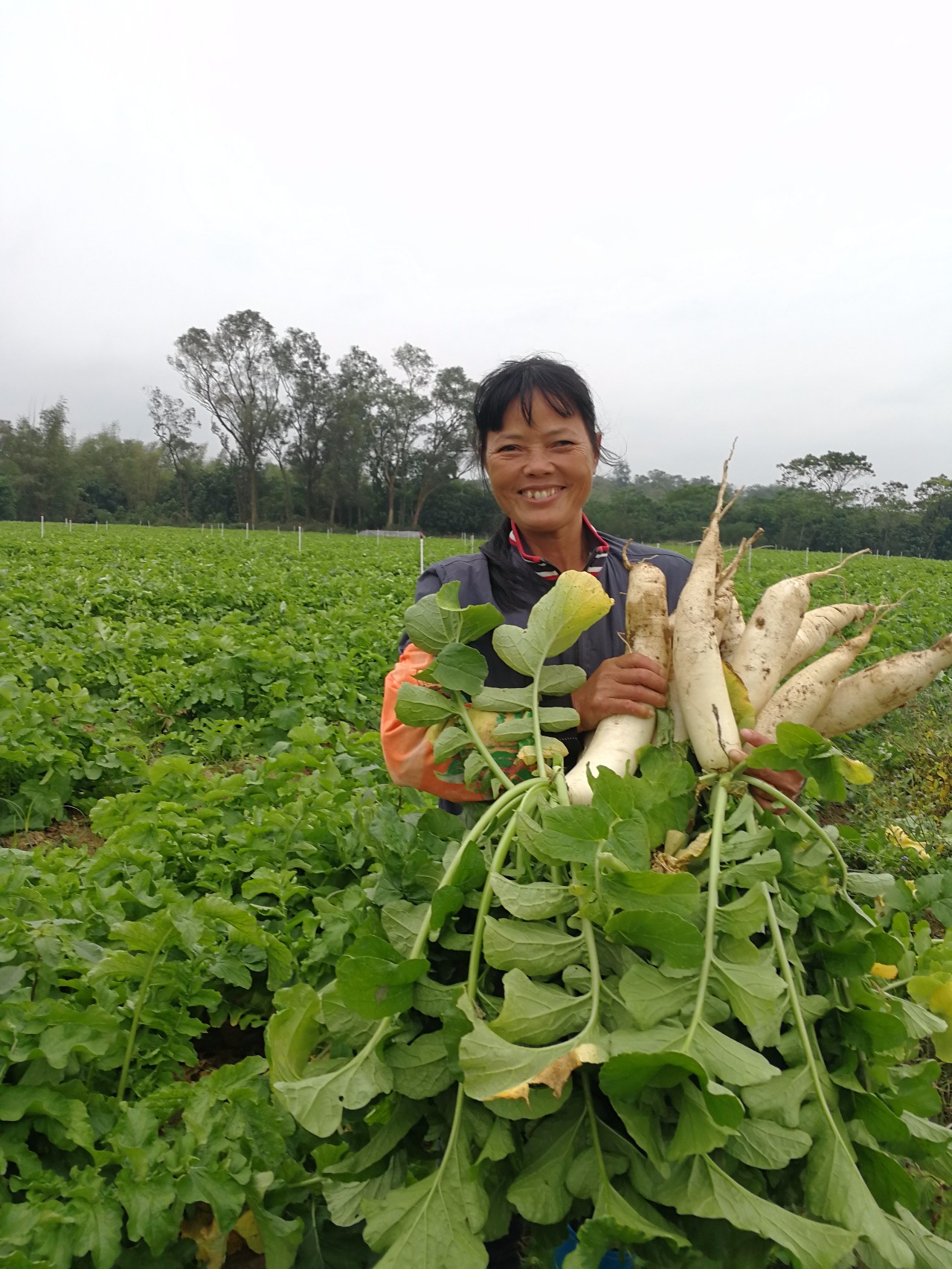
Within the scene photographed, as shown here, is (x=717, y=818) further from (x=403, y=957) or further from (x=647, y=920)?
(x=403, y=957)

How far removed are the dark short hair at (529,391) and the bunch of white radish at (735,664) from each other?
1.67 feet

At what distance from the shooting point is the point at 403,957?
3.43ft

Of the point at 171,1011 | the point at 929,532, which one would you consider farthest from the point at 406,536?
the point at 171,1011

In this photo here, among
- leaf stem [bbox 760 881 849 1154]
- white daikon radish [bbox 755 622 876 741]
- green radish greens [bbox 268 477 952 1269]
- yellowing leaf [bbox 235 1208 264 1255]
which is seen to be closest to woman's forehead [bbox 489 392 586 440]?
white daikon radish [bbox 755 622 876 741]

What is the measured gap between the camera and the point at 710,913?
3.16 feet

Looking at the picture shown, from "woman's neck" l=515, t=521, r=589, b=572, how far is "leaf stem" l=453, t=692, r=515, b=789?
80 cm

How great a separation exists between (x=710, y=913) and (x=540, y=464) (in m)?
1.21

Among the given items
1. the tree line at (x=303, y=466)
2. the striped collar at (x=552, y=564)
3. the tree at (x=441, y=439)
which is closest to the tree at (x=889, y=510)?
the tree line at (x=303, y=466)

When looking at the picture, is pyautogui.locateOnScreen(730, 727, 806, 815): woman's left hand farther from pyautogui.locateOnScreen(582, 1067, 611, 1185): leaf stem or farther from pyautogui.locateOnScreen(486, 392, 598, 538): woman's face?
pyautogui.locateOnScreen(486, 392, 598, 538): woman's face

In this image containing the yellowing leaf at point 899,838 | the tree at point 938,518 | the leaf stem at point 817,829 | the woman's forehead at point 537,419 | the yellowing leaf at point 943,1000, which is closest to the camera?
the leaf stem at point 817,829

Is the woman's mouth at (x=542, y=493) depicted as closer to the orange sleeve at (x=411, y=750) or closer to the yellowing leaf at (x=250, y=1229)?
the orange sleeve at (x=411, y=750)

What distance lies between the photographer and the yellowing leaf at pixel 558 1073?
2.76 feet

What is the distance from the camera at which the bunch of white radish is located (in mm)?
1354

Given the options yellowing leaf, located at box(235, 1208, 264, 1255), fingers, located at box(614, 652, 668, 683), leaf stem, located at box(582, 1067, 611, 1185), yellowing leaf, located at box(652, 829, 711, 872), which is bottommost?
yellowing leaf, located at box(235, 1208, 264, 1255)
